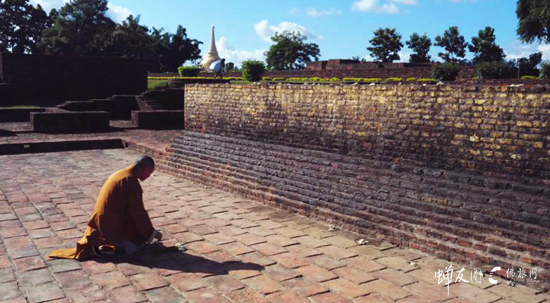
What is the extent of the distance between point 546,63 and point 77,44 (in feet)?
120

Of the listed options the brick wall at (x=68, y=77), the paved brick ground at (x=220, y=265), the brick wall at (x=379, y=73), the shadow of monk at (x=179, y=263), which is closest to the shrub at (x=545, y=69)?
the brick wall at (x=379, y=73)

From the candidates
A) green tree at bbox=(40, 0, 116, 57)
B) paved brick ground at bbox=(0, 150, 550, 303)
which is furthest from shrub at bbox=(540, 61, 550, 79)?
green tree at bbox=(40, 0, 116, 57)

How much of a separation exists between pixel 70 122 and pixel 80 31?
3064 cm

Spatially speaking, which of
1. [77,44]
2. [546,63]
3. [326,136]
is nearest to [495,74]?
[546,63]

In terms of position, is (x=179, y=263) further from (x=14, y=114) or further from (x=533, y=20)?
(x=533, y=20)

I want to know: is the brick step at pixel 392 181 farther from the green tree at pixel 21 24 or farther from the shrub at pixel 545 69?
the green tree at pixel 21 24

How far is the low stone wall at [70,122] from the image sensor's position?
46.9 ft

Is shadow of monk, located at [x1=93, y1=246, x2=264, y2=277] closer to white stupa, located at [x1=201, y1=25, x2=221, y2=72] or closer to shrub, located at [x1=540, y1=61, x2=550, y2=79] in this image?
shrub, located at [x1=540, y1=61, x2=550, y2=79]

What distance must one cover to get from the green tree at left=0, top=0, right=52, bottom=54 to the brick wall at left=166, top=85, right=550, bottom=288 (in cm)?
4335

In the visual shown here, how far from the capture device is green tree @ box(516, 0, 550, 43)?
22391 millimetres

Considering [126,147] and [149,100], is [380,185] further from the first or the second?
[149,100]

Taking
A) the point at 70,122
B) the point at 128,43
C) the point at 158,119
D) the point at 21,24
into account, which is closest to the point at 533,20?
the point at 158,119

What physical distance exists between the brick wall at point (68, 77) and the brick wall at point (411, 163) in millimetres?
15238

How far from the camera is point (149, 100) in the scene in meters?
18.9
